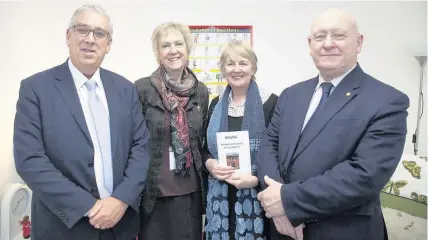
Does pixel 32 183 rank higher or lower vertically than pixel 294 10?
lower

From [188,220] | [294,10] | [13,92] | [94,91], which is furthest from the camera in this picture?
[294,10]

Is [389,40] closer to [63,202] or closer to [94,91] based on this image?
[94,91]

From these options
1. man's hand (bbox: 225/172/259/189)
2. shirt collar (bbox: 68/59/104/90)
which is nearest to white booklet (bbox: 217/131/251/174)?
man's hand (bbox: 225/172/259/189)

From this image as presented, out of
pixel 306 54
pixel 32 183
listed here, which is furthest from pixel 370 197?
pixel 306 54

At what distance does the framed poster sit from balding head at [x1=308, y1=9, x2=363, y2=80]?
6.55 ft

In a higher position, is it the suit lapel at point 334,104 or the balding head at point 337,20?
the balding head at point 337,20

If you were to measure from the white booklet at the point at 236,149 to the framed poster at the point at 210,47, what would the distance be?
1693 millimetres

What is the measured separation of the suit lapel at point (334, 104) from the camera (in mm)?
1469

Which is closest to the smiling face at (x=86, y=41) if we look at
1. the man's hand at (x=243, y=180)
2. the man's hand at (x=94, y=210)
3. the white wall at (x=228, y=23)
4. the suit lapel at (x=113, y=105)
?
the suit lapel at (x=113, y=105)

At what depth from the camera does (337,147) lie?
1.43 metres

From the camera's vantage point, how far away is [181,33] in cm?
207

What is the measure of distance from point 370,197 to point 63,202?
134cm

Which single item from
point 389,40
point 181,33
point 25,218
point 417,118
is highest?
point 389,40

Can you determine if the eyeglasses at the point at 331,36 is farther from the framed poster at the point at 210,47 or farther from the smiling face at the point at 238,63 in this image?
A: the framed poster at the point at 210,47
